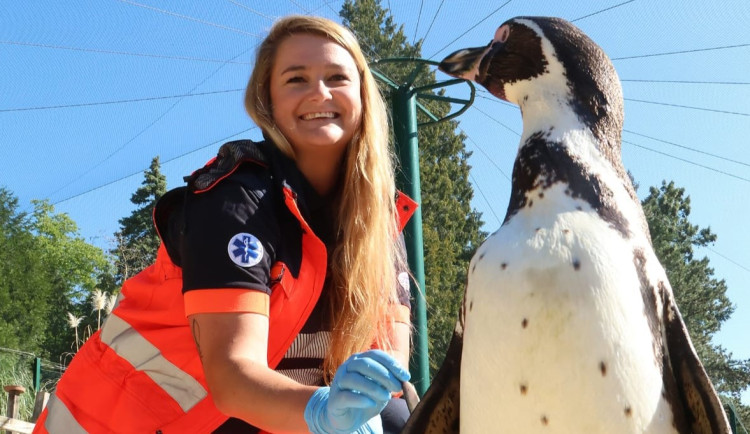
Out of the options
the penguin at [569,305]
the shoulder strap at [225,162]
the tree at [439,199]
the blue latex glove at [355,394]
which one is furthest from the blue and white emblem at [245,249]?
the tree at [439,199]

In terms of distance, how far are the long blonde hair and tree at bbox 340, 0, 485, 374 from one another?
1132 cm

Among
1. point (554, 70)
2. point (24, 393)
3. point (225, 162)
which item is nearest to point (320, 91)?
point (225, 162)

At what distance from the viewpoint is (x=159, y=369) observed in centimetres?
160

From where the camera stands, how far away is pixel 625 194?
3.97 ft

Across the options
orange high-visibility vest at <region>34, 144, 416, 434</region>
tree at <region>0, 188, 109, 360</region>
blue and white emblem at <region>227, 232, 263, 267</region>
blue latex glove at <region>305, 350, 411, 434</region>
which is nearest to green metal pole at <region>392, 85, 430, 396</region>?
orange high-visibility vest at <region>34, 144, 416, 434</region>

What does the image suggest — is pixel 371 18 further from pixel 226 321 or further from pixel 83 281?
pixel 226 321

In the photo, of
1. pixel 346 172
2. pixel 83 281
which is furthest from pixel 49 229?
pixel 346 172

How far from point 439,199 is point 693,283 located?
5.64 metres

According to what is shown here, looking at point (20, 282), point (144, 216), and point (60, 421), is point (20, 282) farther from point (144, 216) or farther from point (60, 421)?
point (60, 421)

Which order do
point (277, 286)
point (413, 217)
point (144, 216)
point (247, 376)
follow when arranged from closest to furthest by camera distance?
point (247, 376)
point (277, 286)
point (413, 217)
point (144, 216)

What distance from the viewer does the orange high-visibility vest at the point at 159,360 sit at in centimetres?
156

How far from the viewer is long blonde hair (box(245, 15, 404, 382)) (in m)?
1.71

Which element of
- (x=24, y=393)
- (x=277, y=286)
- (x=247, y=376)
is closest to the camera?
(x=247, y=376)

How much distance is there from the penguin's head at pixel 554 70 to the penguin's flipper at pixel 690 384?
11.7 inches
